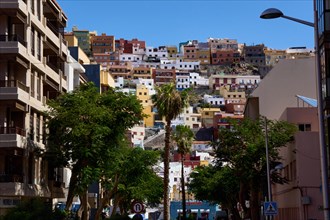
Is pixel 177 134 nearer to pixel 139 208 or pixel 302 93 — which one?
pixel 302 93

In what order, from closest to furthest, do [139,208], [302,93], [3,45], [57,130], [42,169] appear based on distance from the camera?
[139,208], [3,45], [57,130], [42,169], [302,93]

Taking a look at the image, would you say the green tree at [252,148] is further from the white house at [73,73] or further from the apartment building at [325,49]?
the white house at [73,73]

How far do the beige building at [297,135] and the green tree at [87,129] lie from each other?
11924mm

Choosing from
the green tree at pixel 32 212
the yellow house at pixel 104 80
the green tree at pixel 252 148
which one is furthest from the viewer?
the yellow house at pixel 104 80

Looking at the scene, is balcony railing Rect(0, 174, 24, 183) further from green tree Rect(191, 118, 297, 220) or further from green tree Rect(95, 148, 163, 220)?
green tree Rect(191, 118, 297, 220)

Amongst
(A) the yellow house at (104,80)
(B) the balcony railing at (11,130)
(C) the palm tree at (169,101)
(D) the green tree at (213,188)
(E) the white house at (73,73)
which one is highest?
(A) the yellow house at (104,80)

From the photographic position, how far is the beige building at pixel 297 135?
4881cm

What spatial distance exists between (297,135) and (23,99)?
19.1 meters

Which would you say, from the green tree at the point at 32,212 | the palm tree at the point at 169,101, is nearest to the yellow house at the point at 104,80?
the palm tree at the point at 169,101

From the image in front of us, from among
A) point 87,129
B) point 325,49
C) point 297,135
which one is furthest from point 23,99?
point 325,49

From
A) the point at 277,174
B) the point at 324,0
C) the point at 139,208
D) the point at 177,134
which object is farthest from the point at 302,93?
the point at 139,208

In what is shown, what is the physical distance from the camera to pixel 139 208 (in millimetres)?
33312

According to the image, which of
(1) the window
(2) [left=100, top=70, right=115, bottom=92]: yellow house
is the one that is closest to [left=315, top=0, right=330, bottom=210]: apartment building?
(1) the window

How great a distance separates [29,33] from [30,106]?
4.85 m
